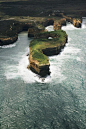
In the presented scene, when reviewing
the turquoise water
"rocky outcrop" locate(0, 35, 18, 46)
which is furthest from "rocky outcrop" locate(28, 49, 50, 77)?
"rocky outcrop" locate(0, 35, 18, 46)

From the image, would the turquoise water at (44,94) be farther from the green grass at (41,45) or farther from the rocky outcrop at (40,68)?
the green grass at (41,45)

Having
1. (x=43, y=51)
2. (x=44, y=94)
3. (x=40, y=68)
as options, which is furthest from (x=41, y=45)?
(x=44, y=94)

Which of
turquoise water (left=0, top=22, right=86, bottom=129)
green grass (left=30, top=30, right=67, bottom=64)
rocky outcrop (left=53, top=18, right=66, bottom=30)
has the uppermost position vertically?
green grass (left=30, top=30, right=67, bottom=64)

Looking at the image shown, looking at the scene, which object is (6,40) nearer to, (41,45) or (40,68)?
(41,45)

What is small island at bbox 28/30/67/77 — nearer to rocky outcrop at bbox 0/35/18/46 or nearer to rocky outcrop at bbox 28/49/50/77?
rocky outcrop at bbox 28/49/50/77

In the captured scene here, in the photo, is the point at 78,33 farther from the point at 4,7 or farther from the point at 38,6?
the point at 4,7

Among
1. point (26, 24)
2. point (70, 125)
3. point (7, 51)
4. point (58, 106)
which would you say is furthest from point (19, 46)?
point (70, 125)

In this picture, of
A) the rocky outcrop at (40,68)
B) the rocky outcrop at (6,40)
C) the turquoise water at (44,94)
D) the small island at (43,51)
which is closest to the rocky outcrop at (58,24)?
the small island at (43,51)
